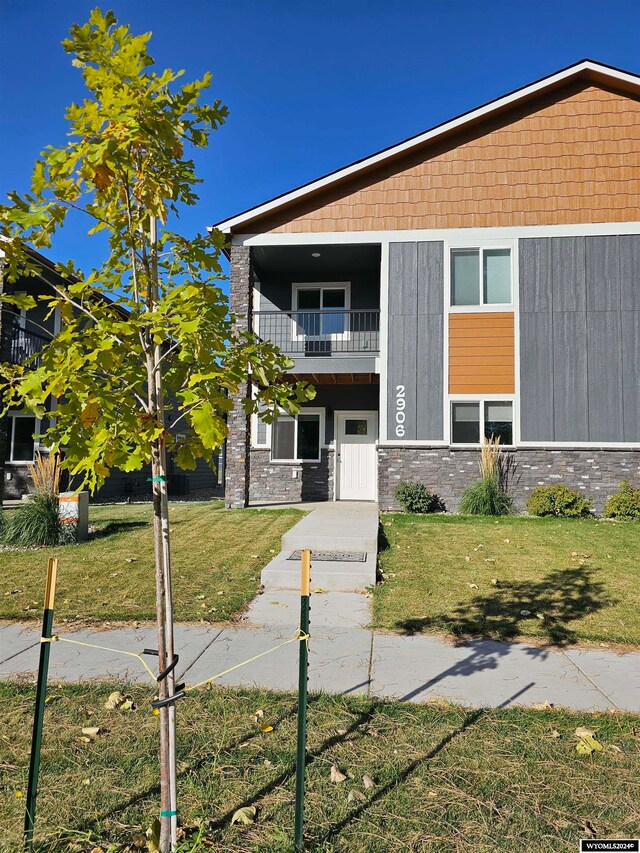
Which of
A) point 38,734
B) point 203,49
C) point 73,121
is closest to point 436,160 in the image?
point 203,49

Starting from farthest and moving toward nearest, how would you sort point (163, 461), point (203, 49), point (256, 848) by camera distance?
point (203, 49) → point (163, 461) → point (256, 848)

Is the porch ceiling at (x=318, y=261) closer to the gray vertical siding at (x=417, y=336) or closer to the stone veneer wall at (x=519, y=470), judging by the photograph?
the gray vertical siding at (x=417, y=336)

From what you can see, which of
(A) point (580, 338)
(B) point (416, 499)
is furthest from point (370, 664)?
(A) point (580, 338)

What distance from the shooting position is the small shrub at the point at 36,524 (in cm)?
879

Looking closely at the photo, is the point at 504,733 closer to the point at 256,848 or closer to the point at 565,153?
the point at 256,848

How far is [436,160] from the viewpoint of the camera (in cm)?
1329

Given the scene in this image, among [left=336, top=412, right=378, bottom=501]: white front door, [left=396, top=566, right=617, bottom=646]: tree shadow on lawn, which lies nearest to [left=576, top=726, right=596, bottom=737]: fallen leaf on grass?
[left=396, top=566, right=617, bottom=646]: tree shadow on lawn

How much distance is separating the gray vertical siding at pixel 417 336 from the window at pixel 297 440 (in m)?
2.90

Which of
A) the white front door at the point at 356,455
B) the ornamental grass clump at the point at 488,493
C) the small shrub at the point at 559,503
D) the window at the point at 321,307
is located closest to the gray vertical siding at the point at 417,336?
the ornamental grass clump at the point at 488,493

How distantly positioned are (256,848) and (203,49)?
31.1ft

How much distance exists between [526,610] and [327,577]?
2.08 m

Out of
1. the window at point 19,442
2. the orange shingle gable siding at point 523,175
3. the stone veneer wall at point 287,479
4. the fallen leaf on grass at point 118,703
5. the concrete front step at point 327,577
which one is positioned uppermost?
the orange shingle gable siding at point 523,175

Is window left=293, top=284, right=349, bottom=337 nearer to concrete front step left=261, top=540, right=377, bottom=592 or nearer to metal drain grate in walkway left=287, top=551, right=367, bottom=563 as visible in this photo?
metal drain grate in walkway left=287, top=551, right=367, bottom=563

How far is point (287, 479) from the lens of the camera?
15180 millimetres
